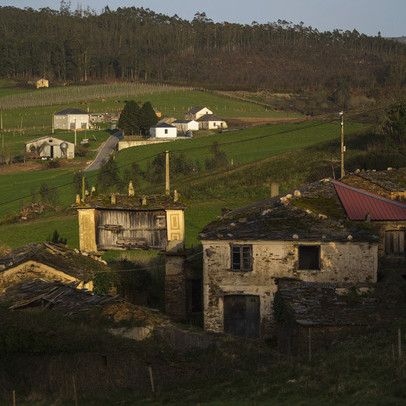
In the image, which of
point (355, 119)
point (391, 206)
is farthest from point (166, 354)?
point (355, 119)

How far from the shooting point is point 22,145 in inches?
4200

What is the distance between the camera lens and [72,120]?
126250mm

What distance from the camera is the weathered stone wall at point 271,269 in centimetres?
2633

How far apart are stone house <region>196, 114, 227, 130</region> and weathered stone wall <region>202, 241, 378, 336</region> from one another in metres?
92.9

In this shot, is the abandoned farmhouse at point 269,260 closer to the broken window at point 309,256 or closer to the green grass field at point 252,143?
the broken window at point 309,256

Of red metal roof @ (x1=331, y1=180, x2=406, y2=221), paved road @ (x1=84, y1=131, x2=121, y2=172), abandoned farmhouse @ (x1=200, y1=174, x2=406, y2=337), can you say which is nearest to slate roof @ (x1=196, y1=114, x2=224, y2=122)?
paved road @ (x1=84, y1=131, x2=121, y2=172)

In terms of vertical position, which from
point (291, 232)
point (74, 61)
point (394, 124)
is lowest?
point (291, 232)

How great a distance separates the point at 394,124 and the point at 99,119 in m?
80.5

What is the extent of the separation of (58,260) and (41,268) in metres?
1.26

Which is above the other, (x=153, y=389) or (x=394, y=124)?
(x=394, y=124)

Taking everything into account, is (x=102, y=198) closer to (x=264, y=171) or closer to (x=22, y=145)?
(x=264, y=171)

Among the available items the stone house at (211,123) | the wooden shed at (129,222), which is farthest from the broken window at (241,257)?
the stone house at (211,123)

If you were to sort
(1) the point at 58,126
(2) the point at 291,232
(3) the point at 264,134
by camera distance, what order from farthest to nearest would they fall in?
1. (1) the point at 58,126
2. (3) the point at 264,134
3. (2) the point at 291,232

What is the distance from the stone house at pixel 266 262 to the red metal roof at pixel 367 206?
11.2 feet
